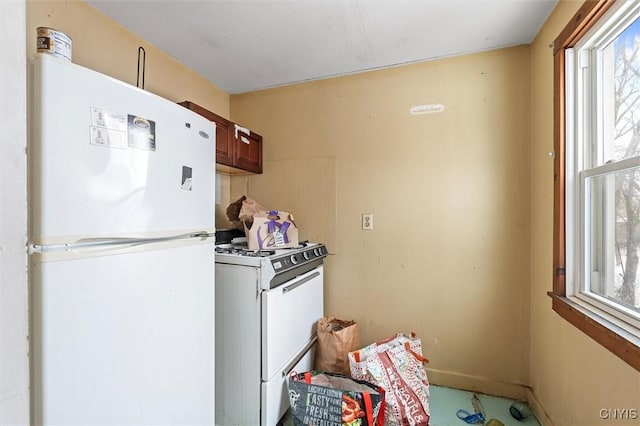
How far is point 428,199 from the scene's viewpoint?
200cm

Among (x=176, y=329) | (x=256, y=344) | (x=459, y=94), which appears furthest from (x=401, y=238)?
(x=176, y=329)

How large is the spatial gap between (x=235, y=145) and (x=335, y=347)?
1653mm

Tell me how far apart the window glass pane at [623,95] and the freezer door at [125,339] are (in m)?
1.90

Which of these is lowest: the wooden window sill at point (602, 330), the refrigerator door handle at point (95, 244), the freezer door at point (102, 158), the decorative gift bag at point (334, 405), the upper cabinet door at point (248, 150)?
the decorative gift bag at point (334, 405)

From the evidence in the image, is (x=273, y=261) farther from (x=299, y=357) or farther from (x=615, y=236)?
(x=615, y=236)

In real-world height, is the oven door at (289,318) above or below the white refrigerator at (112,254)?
below

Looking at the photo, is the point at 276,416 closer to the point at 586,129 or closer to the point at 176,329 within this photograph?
the point at 176,329

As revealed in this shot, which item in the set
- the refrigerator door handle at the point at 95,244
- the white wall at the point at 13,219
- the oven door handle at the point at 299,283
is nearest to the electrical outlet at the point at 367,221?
the oven door handle at the point at 299,283

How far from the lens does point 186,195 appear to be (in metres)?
1.18

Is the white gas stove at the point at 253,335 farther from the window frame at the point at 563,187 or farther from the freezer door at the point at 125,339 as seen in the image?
the window frame at the point at 563,187

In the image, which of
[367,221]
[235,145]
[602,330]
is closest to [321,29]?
[235,145]

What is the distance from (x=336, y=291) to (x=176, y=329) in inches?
52.4

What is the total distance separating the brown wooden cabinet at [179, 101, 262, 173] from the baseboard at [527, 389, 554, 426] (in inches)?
100.0

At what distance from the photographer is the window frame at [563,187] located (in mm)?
1098
